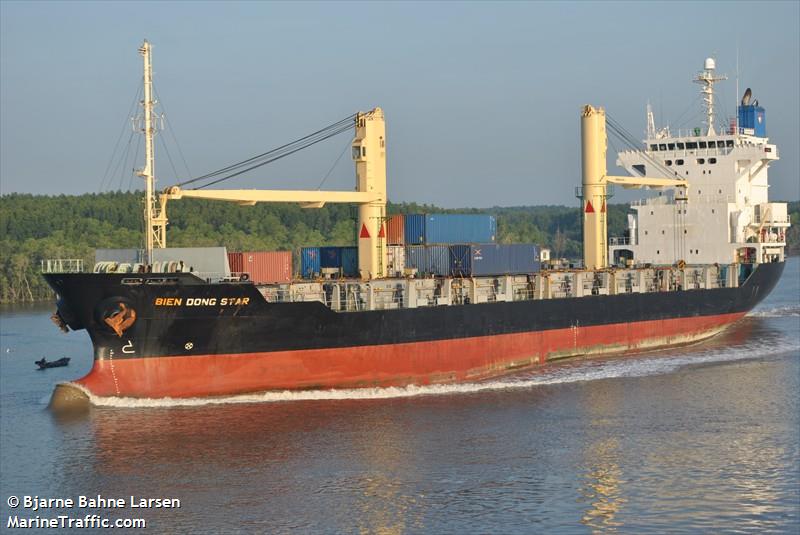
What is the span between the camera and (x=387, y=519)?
66.1ft

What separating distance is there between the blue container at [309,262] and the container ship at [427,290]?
0.23 feet

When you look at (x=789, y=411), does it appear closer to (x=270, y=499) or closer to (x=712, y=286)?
(x=270, y=499)

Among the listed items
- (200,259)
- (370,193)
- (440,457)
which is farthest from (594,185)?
(440,457)

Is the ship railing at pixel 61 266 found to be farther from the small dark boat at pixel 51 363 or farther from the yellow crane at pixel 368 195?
the small dark boat at pixel 51 363

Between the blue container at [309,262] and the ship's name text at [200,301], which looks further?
the blue container at [309,262]

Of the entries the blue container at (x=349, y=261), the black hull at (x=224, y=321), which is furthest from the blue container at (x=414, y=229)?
the black hull at (x=224, y=321)

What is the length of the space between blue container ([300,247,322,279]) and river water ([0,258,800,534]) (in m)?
6.63

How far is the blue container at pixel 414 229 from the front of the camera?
123 feet

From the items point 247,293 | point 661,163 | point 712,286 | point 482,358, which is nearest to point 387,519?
point 247,293

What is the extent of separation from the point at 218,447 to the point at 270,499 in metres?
4.19

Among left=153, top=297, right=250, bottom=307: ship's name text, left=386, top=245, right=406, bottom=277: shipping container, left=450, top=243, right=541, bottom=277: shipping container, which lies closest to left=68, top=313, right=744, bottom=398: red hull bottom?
left=153, top=297, right=250, bottom=307: ship's name text

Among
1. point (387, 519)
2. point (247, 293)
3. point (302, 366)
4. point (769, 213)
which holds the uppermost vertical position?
point (769, 213)

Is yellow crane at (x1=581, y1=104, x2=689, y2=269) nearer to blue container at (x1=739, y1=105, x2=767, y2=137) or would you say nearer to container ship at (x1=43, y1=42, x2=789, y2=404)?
container ship at (x1=43, y1=42, x2=789, y2=404)

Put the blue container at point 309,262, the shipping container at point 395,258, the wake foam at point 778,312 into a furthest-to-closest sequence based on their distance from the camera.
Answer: the wake foam at point 778,312 → the shipping container at point 395,258 → the blue container at point 309,262
